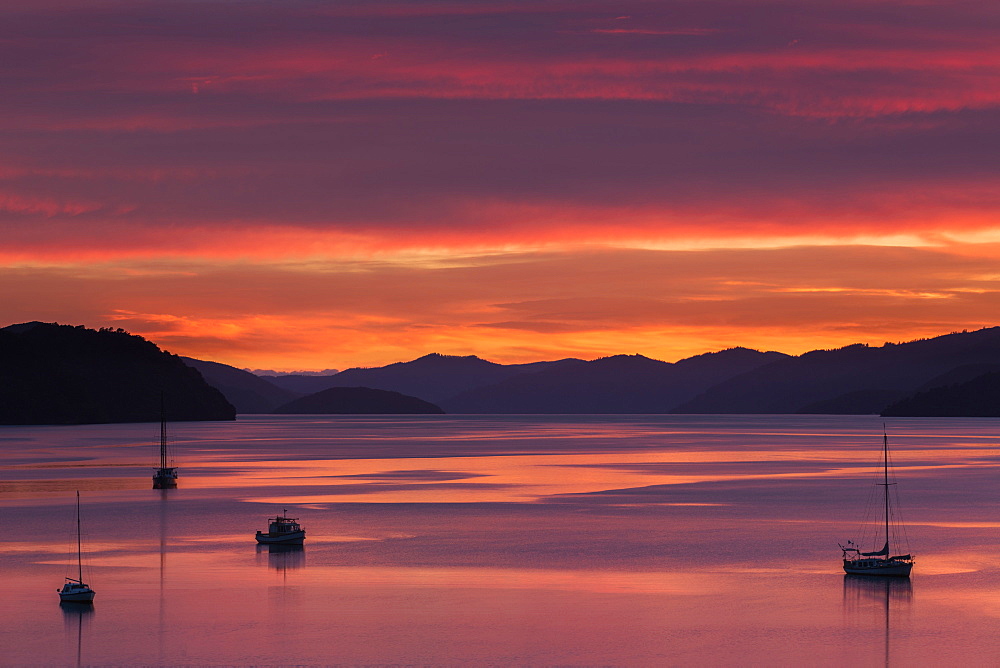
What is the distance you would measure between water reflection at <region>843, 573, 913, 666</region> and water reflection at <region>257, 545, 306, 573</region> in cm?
3119

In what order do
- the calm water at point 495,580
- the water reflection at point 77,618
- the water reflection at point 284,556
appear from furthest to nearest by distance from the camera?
the water reflection at point 284,556 < the water reflection at point 77,618 < the calm water at point 495,580

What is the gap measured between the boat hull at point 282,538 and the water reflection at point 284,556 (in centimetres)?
32

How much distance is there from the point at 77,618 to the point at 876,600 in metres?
38.8

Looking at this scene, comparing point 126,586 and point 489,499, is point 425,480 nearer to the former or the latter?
point 489,499

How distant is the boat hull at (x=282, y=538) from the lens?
7831 centimetres

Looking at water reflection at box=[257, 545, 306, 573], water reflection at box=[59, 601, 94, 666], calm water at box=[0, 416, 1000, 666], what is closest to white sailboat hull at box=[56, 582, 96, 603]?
water reflection at box=[59, 601, 94, 666]

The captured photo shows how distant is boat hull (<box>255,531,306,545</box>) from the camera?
257 feet

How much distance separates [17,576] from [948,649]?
47.7 meters

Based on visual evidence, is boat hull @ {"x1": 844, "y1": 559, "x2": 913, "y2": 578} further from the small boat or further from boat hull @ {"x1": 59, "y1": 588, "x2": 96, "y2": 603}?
boat hull @ {"x1": 59, "y1": 588, "x2": 96, "y2": 603}

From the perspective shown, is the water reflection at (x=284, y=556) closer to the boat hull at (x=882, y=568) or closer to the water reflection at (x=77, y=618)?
the water reflection at (x=77, y=618)

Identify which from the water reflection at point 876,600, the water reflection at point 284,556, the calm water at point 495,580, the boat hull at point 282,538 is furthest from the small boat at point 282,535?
the water reflection at point 876,600

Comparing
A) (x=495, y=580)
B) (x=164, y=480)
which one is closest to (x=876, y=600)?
(x=495, y=580)

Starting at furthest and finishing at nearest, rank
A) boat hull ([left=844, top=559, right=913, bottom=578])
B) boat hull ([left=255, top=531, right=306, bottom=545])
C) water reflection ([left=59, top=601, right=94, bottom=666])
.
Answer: boat hull ([left=255, top=531, right=306, bottom=545]), boat hull ([left=844, top=559, right=913, bottom=578]), water reflection ([left=59, top=601, right=94, bottom=666])

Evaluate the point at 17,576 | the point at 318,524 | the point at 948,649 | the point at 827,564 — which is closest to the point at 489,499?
the point at 318,524
